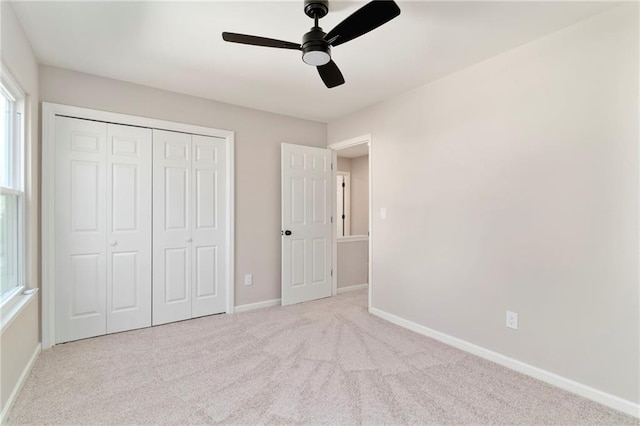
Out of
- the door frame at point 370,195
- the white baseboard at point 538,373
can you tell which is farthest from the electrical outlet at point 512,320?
the door frame at point 370,195

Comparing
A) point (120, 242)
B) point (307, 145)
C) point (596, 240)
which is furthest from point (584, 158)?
point (120, 242)

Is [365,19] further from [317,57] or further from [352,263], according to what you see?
[352,263]

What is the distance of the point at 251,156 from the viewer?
3.84m

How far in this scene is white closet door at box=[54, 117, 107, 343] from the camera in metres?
2.78

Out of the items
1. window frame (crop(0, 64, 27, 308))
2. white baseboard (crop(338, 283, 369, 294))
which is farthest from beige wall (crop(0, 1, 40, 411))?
white baseboard (crop(338, 283, 369, 294))

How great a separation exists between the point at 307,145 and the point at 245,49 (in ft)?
6.42

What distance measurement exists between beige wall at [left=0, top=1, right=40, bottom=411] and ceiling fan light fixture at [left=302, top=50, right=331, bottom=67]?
5.63ft

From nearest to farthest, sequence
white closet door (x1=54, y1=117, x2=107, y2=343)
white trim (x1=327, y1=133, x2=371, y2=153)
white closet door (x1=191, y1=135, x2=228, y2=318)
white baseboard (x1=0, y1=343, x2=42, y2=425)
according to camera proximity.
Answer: white baseboard (x1=0, y1=343, x2=42, y2=425)
white closet door (x1=54, y1=117, x2=107, y2=343)
white closet door (x1=191, y1=135, x2=228, y2=318)
white trim (x1=327, y1=133, x2=371, y2=153)

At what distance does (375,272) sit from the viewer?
12.0 feet

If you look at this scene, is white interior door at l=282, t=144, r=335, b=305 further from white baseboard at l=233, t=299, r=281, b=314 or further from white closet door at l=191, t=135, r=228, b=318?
white closet door at l=191, t=135, r=228, b=318

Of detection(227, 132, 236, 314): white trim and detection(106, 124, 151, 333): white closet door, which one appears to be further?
detection(227, 132, 236, 314): white trim

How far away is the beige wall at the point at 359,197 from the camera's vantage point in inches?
235

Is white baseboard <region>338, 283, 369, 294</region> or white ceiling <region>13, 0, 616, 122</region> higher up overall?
white ceiling <region>13, 0, 616, 122</region>

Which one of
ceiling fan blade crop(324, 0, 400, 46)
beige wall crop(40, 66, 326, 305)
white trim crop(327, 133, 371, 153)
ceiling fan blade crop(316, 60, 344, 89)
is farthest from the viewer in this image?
white trim crop(327, 133, 371, 153)
